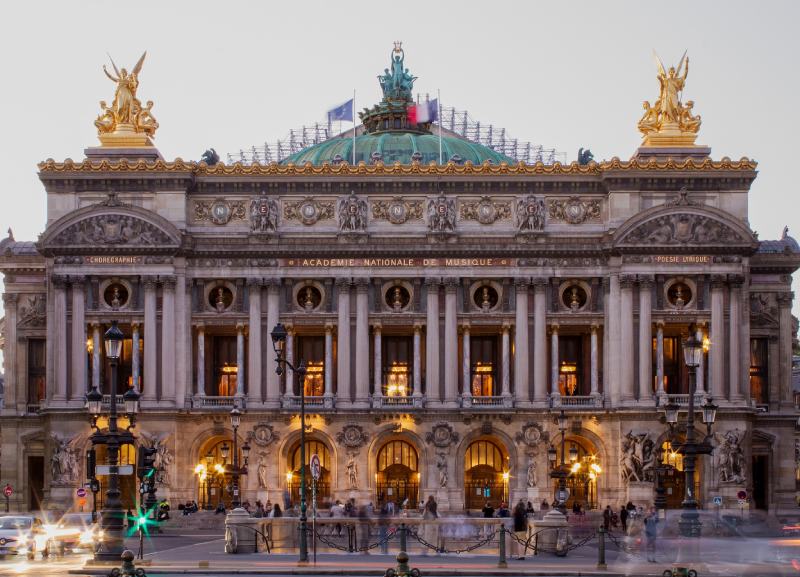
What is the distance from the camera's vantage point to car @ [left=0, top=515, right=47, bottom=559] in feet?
176

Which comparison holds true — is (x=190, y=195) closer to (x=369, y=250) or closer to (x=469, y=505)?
(x=369, y=250)

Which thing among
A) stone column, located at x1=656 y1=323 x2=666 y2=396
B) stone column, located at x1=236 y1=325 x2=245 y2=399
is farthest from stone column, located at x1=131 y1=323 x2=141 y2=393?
stone column, located at x1=656 y1=323 x2=666 y2=396

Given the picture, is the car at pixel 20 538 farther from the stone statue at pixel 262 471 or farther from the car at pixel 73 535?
the stone statue at pixel 262 471

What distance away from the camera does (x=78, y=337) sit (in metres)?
80.8

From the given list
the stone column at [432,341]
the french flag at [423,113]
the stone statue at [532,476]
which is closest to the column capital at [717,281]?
the stone statue at [532,476]

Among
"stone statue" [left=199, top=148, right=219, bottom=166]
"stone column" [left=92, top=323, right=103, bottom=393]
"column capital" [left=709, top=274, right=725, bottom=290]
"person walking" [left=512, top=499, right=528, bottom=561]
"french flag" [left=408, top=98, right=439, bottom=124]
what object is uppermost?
"french flag" [left=408, top=98, right=439, bottom=124]

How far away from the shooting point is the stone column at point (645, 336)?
3162 inches

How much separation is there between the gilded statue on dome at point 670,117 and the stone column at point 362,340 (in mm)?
21204

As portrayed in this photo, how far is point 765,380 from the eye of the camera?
3460 inches

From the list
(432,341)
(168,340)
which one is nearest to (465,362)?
(432,341)

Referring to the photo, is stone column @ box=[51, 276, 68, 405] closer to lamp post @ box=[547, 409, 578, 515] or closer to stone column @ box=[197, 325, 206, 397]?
A: stone column @ box=[197, 325, 206, 397]

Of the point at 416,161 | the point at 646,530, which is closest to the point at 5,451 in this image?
the point at 416,161

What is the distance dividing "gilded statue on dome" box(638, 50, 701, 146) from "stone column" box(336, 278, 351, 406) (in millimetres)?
22292

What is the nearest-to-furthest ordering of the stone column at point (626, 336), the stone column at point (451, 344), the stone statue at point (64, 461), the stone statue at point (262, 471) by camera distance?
the stone statue at point (64, 461) < the stone statue at point (262, 471) < the stone column at point (626, 336) < the stone column at point (451, 344)
